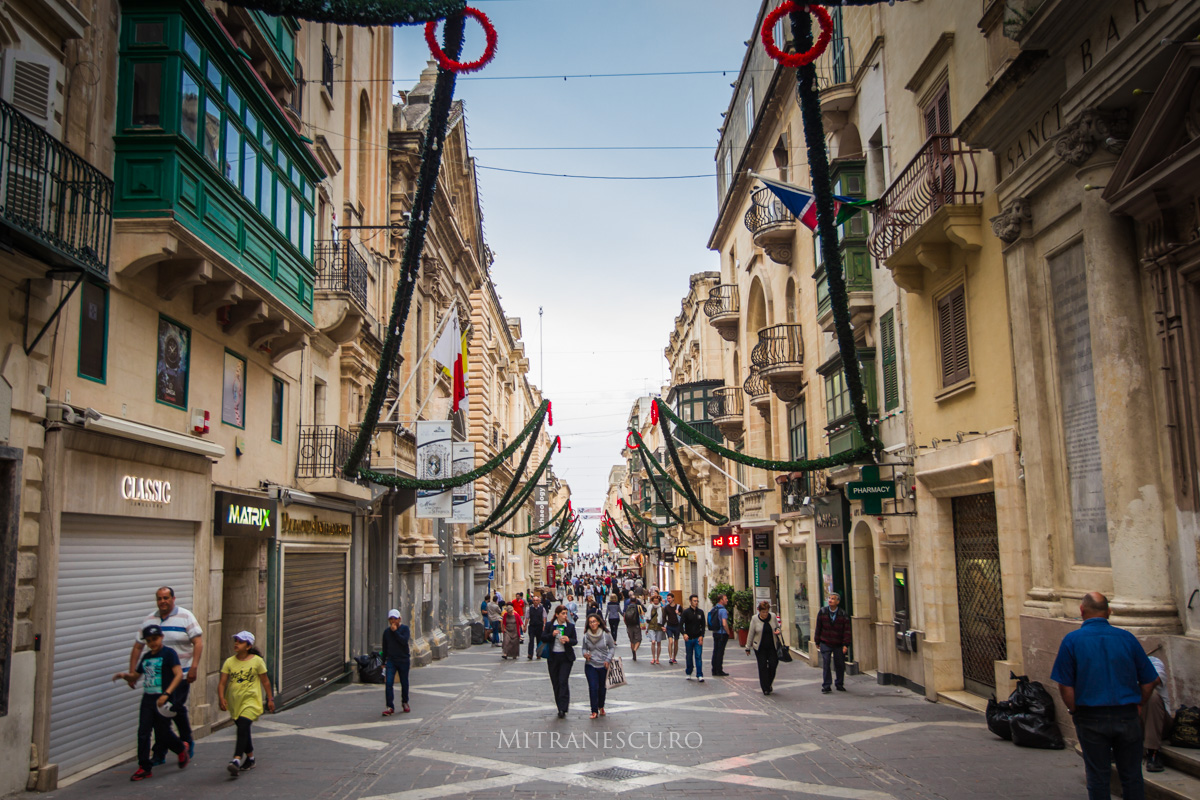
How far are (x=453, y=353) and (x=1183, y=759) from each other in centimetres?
1593

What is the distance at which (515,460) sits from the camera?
59.7 m

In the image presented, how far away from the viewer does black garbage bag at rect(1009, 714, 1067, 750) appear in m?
10.9

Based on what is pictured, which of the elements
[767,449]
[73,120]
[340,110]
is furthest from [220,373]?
[767,449]

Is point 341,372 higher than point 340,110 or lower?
lower

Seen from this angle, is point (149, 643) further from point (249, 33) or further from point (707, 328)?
point (707, 328)

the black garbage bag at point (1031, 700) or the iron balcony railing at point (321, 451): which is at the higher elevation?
the iron balcony railing at point (321, 451)

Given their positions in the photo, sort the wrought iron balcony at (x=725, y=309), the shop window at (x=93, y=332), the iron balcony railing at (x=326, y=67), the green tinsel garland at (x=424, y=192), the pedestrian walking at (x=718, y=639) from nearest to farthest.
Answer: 1. the green tinsel garland at (x=424, y=192)
2. the shop window at (x=93, y=332)
3. the iron balcony railing at (x=326, y=67)
4. the pedestrian walking at (x=718, y=639)
5. the wrought iron balcony at (x=725, y=309)

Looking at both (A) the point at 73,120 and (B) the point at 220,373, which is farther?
(B) the point at 220,373

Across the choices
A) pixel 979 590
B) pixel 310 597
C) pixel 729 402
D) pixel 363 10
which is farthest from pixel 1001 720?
pixel 729 402

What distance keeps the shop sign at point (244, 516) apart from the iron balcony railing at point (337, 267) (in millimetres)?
4865

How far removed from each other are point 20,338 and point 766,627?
502 inches

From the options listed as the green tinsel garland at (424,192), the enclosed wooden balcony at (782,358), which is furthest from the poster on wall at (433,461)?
the green tinsel garland at (424,192)

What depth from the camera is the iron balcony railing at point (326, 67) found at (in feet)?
67.1

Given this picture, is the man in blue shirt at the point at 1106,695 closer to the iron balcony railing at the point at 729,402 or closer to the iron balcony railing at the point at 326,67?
the iron balcony railing at the point at 326,67
